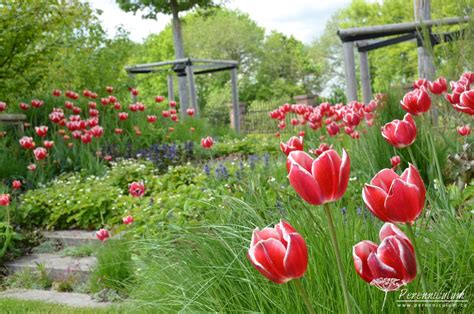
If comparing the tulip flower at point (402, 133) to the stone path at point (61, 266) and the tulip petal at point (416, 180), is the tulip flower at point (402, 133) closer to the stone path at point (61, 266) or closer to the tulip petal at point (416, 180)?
the tulip petal at point (416, 180)

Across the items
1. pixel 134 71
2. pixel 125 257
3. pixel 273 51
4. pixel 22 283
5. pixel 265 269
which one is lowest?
pixel 22 283

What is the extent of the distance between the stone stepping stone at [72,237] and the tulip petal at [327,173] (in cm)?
517

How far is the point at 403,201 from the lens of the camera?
4.26 feet

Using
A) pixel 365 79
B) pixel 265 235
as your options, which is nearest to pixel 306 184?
pixel 265 235

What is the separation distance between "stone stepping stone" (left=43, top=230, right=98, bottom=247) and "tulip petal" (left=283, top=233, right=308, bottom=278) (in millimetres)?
5200

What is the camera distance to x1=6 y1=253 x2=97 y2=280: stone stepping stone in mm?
5320

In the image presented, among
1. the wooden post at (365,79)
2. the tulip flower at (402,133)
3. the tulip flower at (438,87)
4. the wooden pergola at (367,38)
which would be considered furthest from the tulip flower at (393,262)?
the wooden post at (365,79)

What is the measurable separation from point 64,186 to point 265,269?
22.5 ft

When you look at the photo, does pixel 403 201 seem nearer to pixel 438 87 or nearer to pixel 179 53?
pixel 438 87

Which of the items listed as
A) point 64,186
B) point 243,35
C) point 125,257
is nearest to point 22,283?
point 125,257

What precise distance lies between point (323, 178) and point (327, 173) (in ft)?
0.05

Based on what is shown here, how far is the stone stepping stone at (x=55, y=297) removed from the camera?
4336mm

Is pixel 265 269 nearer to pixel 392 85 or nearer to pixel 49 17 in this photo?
pixel 392 85

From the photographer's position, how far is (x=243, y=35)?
141 ft
